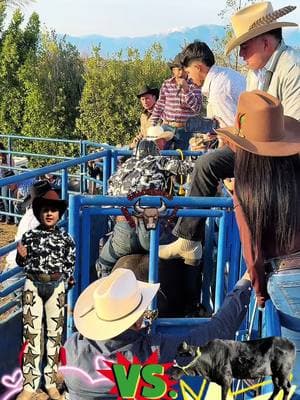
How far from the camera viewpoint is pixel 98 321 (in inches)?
87.8

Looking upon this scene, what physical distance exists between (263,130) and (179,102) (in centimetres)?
441

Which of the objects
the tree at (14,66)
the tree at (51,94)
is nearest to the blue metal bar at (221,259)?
the tree at (51,94)

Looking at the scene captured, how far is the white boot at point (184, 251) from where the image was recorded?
353 cm

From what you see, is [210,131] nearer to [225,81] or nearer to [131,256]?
[225,81]

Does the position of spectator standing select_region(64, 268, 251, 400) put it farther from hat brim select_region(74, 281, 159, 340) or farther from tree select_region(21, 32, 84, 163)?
tree select_region(21, 32, 84, 163)

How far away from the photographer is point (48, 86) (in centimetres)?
1770

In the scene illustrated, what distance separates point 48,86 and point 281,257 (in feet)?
53.3

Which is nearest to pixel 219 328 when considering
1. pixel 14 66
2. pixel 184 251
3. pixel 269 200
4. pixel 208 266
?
pixel 269 200

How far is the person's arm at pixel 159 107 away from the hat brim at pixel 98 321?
15.1 feet

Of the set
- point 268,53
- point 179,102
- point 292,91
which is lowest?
point 179,102

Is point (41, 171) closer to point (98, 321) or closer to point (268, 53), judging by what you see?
point (268, 53)

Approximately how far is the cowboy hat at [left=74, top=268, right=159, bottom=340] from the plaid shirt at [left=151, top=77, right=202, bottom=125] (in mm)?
4358

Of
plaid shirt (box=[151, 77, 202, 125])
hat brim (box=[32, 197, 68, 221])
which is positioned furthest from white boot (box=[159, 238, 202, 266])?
plaid shirt (box=[151, 77, 202, 125])

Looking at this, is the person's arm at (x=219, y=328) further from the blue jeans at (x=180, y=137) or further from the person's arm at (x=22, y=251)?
the blue jeans at (x=180, y=137)
